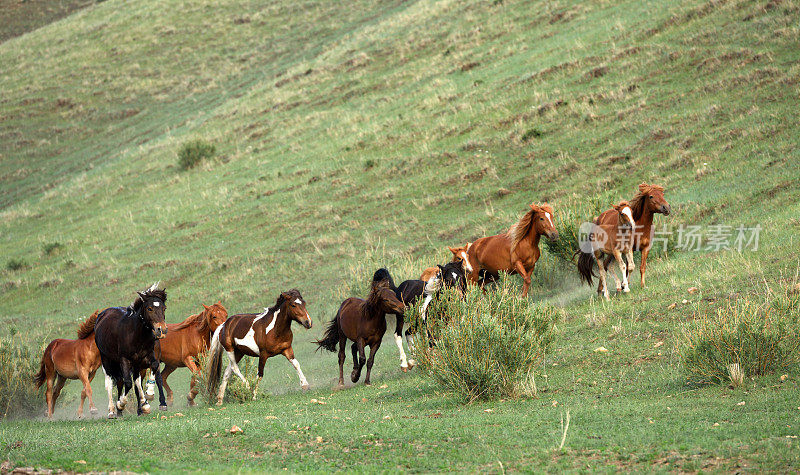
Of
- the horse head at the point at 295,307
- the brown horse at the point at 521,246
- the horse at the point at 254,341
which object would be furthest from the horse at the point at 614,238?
the horse at the point at 254,341

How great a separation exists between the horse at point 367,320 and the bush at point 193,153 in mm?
29471

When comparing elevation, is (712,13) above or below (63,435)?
above

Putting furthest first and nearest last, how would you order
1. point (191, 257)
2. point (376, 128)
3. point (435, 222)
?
point (376, 128) → point (191, 257) → point (435, 222)

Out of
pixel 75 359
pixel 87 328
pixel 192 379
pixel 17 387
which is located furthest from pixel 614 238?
pixel 17 387

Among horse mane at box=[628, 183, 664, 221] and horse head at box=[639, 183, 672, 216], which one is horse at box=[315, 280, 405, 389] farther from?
horse head at box=[639, 183, 672, 216]

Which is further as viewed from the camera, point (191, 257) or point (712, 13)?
point (712, 13)

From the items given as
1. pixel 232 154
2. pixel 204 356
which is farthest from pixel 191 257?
pixel 204 356

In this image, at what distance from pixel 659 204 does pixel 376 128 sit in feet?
78.1

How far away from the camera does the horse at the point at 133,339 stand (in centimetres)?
1271

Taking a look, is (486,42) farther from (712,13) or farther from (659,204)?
(659,204)

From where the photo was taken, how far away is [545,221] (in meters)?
15.3

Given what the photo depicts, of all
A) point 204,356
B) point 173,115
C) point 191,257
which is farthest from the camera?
point 173,115

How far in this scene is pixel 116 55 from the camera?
68062 millimetres

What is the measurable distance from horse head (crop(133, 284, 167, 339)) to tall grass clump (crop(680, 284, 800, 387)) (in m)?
7.65
